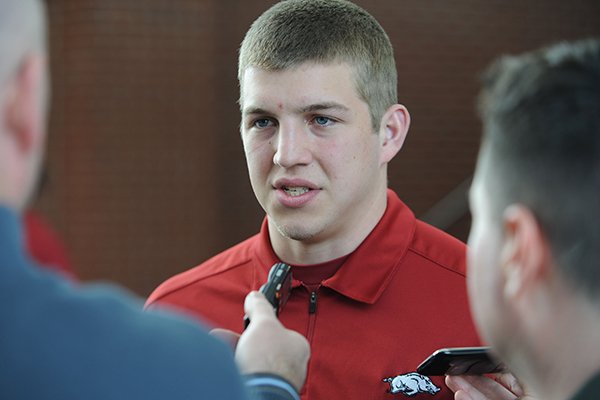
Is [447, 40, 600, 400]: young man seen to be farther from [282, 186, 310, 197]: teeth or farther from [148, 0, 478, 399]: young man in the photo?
[282, 186, 310, 197]: teeth

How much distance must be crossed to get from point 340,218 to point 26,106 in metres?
1.54

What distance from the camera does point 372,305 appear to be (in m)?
2.66

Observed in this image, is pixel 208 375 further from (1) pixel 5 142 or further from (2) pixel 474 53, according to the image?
(2) pixel 474 53

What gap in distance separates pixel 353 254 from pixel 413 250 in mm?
184

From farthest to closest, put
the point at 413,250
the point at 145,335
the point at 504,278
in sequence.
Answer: the point at 413,250 < the point at 504,278 < the point at 145,335

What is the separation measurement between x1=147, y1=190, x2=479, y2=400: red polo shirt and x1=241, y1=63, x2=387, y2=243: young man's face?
169mm

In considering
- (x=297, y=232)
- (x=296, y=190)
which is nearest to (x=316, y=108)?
(x=296, y=190)

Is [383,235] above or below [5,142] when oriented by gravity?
below

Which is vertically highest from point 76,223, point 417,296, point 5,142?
point 5,142

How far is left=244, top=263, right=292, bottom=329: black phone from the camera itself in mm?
2344

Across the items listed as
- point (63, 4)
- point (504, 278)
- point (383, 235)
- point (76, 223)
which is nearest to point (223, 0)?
point (63, 4)

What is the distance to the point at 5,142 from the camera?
1.22 m

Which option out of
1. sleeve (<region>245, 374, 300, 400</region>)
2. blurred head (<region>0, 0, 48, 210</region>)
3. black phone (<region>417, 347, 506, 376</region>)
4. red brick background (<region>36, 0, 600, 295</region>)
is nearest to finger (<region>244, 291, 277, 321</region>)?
sleeve (<region>245, 374, 300, 400</region>)

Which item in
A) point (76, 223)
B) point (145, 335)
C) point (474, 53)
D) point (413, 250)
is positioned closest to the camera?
point (145, 335)
